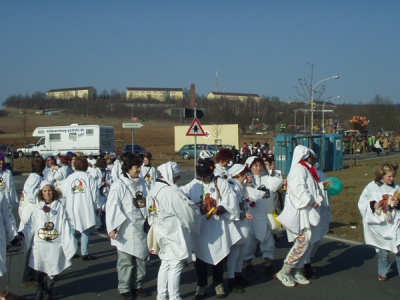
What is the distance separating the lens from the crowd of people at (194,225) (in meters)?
6.05

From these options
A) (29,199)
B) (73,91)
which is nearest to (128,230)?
(29,199)

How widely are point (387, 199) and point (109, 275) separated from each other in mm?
4290

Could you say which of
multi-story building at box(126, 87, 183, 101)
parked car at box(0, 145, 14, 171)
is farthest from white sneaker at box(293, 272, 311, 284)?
multi-story building at box(126, 87, 183, 101)

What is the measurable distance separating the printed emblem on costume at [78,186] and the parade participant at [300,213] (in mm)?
3608

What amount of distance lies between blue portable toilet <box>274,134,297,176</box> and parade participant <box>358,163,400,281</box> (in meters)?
18.0

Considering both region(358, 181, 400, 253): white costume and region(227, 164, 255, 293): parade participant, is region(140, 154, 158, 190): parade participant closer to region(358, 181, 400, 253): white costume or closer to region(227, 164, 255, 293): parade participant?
region(227, 164, 255, 293): parade participant

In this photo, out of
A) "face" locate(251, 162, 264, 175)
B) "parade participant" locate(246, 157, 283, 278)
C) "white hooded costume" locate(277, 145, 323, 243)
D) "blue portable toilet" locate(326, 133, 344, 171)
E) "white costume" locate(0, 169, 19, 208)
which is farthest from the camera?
"blue portable toilet" locate(326, 133, 344, 171)

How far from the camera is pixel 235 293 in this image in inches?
272

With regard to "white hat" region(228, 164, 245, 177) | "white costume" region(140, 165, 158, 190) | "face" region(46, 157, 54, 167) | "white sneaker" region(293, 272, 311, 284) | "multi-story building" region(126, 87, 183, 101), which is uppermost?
"multi-story building" region(126, 87, 183, 101)

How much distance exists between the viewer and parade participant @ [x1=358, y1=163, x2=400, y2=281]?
7000 millimetres

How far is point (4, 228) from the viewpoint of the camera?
5.96 metres

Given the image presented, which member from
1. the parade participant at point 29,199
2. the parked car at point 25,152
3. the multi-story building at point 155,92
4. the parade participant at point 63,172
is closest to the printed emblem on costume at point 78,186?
the parade participant at point 29,199

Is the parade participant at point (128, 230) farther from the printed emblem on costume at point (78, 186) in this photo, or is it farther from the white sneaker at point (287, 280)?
the printed emblem on costume at point (78, 186)

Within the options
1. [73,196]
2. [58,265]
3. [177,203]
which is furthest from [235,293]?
[73,196]
